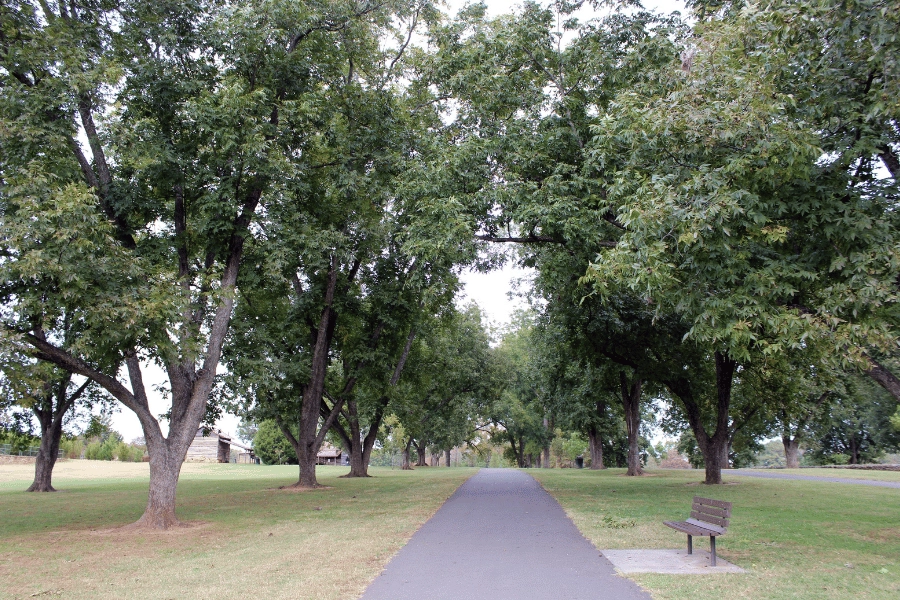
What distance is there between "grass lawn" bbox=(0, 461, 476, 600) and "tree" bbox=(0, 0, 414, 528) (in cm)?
177

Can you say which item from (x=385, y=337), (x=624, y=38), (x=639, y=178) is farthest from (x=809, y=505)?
(x=385, y=337)

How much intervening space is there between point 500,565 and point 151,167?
10.5 meters

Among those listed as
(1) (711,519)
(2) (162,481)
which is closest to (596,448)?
(2) (162,481)

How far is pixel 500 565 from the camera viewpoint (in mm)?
7504

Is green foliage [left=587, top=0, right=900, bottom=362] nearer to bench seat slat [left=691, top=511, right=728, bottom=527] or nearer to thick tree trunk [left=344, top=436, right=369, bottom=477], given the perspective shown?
bench seat slat [left=691, top=511, right=728, bottom=527]

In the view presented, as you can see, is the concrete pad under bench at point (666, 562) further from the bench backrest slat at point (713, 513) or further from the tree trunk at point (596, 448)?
the tree trunk at point (596, 448)

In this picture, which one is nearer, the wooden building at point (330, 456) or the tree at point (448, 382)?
the tree at point (448, 382)

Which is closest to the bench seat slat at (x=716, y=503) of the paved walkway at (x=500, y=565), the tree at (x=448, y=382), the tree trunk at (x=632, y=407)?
the paved walkway at (x=500, y=565)

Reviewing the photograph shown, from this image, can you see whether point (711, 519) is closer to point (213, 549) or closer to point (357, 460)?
point (213, 549)

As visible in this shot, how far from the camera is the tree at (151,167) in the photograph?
31.9 feet

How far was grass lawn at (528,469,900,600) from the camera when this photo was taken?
6.26m

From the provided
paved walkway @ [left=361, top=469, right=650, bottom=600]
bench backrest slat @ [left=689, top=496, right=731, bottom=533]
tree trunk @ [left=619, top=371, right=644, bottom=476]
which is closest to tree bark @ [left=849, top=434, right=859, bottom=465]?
tree trunk @ [left=619, top=371, right=644, bottom=476]

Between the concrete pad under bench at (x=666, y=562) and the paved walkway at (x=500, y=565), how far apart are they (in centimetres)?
23

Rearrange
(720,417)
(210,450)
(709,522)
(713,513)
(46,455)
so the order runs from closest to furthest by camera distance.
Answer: (709,522)
(713,513)
(720,417)
(46,455)
(210,450)
